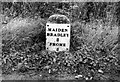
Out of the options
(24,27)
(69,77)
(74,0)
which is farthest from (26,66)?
(74,0)

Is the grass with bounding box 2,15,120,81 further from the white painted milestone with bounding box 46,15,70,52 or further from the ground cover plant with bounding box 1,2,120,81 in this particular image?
the white painted milestone with bounding box 46,15,70,52

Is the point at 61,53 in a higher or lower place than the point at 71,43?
lower

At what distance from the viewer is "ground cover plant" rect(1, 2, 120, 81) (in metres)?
2.70

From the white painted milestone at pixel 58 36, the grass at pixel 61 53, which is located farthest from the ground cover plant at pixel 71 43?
the white painted milestone at pixel 58 36

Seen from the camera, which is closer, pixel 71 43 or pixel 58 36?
pixel 58 36

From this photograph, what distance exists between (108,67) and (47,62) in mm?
974

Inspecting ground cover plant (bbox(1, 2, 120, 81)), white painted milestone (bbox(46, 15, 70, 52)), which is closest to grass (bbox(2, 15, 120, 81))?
ground cover plant (bbox(1, 2, 120, 81))

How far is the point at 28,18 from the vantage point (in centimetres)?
369

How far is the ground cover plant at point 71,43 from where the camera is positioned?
2701 millimetres

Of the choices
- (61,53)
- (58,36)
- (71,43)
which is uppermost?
(58,36)

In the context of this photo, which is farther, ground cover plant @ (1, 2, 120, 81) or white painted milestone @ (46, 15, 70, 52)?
white painted milestone @ (46, 15, 70, 52)

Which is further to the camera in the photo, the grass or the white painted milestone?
the white painted milestone

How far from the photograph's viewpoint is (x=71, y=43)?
10.5 ft

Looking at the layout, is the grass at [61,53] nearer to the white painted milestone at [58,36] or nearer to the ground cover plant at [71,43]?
the ground cover plant at [71,43]
